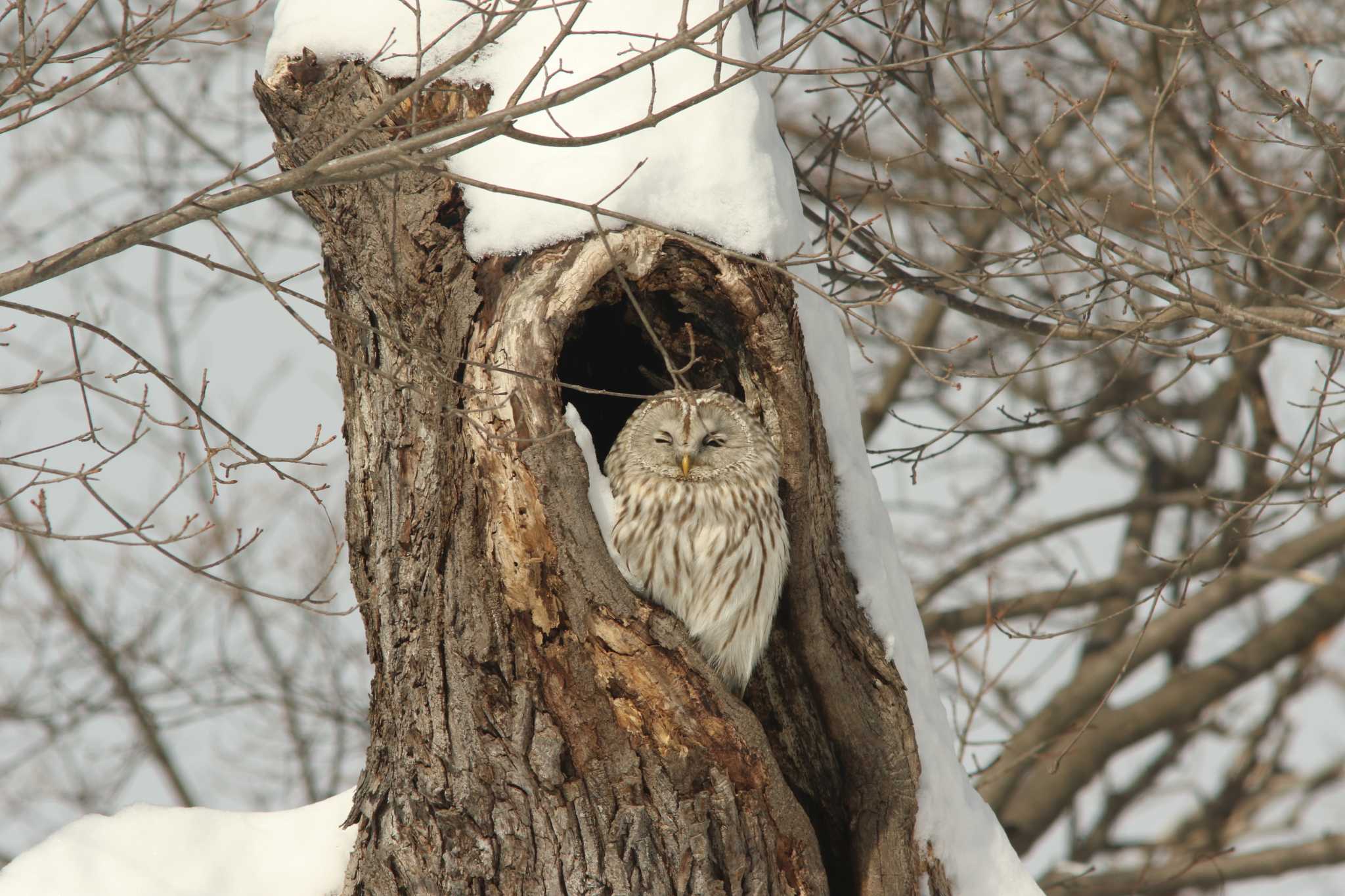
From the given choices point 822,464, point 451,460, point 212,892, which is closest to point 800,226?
point 822,464

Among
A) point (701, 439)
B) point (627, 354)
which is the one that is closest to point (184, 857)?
point (701, 439)

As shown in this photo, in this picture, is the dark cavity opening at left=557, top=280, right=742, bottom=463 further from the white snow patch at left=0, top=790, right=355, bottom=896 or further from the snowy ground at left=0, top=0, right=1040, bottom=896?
the white snow patch at left=0, top=790, right=355, bottom=896

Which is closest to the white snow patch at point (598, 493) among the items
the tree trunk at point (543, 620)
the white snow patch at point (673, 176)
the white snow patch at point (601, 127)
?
the white snow patch at point (673, 176)

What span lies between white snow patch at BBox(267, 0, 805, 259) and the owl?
0.58 meters

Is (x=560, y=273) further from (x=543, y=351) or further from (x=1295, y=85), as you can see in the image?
(x=1295, y=85)

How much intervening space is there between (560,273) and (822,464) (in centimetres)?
99

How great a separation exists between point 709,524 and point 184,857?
76.2 inches

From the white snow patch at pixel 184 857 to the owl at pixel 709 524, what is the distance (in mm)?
1279

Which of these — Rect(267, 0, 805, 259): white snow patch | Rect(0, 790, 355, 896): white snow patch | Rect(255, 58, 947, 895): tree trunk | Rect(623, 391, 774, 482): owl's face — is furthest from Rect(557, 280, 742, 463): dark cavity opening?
Rect(0, 790, 355, 896): white snow patch

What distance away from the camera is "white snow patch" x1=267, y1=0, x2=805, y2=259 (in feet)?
11.8

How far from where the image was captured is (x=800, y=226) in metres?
3.92

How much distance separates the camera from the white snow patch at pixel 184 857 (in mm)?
3840

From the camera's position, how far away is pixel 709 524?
3.97m

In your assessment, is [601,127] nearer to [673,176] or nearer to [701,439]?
[673,176]
